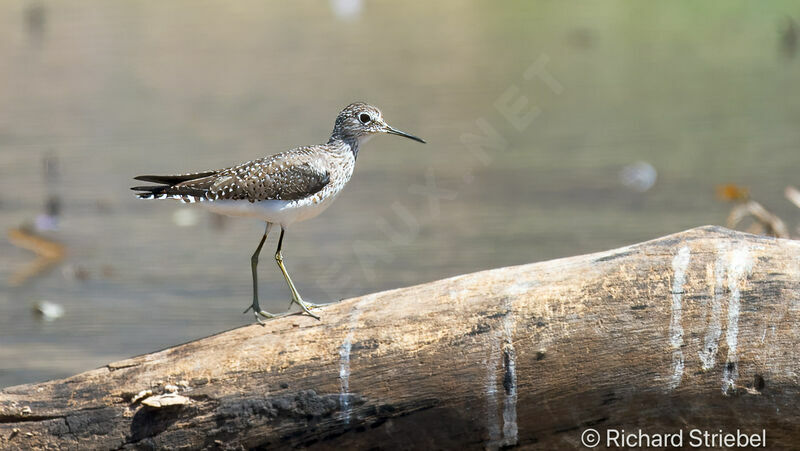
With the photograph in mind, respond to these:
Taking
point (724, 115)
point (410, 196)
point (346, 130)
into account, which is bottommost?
point (346, 130)

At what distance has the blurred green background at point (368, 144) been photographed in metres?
8.46

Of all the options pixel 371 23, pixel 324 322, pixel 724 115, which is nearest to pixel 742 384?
pixel 324 322

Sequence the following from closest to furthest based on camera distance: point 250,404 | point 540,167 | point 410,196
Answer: point 250,404 → point 410,196 → point 540,167

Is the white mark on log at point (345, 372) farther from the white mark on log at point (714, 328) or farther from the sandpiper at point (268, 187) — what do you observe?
the white mark on log at point (714, 328)

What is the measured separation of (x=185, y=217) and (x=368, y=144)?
2.66 meters

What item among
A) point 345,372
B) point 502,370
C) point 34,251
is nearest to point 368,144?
point 34,251

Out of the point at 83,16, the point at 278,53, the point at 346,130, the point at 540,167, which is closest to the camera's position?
the point at 346,130

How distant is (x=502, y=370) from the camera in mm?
4406

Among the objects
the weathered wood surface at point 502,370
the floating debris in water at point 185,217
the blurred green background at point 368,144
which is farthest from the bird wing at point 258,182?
the floating debris in water at point 185,217

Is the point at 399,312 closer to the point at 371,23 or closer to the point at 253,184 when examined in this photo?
the point at 253,184

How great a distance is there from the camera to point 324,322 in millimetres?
4793

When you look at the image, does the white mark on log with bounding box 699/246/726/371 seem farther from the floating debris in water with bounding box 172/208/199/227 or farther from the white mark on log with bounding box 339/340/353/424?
the floating debris in water with bounding box 172/208/199/227

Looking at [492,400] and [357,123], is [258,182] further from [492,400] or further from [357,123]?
[492,400]

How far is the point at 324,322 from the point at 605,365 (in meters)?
1.31
